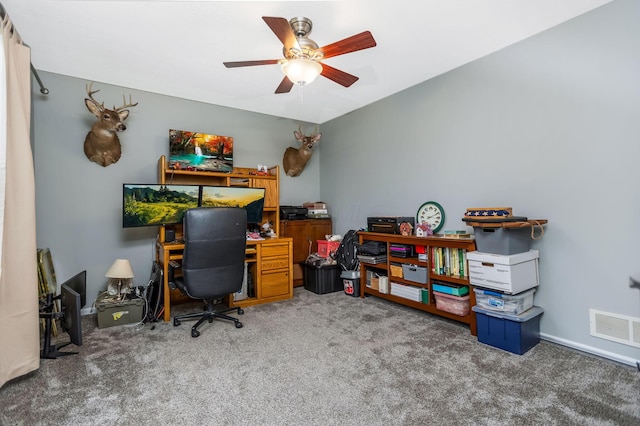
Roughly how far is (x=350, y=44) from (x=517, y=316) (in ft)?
7.67

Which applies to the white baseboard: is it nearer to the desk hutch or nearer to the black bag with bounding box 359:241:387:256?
the black bag with bounding box 359:241:387:256

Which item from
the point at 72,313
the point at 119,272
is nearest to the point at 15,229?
the point at 72,313

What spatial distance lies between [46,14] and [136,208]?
5.49 ft

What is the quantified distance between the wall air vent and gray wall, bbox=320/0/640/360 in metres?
0.04

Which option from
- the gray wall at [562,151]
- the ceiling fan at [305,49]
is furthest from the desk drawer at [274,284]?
the ceiling fan at [305,49]

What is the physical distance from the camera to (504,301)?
238cm

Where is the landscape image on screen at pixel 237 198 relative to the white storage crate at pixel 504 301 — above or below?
above

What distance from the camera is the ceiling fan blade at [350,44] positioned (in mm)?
1966

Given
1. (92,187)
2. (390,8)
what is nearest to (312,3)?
(390,8)

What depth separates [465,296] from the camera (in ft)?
9.12

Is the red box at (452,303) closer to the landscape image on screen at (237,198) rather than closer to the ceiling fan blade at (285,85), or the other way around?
the landscape image on screen at (237,198)

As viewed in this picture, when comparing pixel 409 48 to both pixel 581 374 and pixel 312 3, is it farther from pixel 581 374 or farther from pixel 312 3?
pixel 581 374

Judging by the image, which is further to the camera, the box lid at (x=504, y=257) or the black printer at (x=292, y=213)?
the black printer at (x=292, y=213)

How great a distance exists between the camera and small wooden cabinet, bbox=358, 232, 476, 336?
8.91 feet
